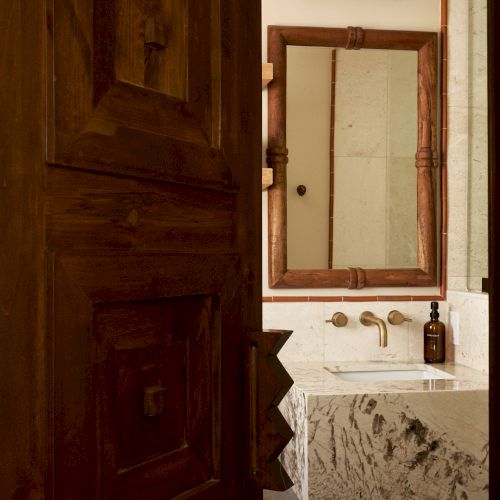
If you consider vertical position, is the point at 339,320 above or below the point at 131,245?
below

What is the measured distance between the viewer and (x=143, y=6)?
0.61m

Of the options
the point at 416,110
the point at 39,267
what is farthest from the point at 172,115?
the point at 416,110

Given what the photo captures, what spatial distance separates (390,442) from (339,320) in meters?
0.60

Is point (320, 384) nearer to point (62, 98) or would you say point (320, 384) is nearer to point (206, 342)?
point (206, 342)

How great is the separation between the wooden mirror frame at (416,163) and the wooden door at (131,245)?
165 cm

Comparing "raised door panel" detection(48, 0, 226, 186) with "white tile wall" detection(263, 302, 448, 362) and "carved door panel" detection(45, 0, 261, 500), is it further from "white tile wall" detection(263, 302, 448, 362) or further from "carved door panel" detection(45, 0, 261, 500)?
"white tile wall" detection(263, 302, 448, 362)

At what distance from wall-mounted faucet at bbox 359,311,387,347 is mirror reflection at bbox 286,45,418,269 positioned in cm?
19

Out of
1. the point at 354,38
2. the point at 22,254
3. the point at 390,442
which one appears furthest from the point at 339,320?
the point at 22,254

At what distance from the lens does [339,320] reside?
2.44 meters

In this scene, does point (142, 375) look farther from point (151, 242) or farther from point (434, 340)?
point (434, 340)

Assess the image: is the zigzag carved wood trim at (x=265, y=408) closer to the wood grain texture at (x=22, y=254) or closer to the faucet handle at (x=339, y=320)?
the wood grain texture at (x=22, y=254)

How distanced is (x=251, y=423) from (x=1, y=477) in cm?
30

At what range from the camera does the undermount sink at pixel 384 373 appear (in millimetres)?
2340

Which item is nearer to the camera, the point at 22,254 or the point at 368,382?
the point at 22,254
